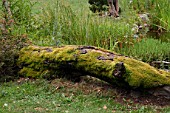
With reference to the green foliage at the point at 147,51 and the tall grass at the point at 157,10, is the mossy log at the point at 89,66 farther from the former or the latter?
the tall grass at the point at 157,10

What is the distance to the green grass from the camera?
18.7 ft

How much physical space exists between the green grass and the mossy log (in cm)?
26

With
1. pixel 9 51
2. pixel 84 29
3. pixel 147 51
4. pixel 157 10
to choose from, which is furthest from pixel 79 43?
pixel 157 10

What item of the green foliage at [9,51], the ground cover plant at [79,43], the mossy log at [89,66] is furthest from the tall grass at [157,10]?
the green foliage at [9,51]

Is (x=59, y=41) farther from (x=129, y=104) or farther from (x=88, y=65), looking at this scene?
(x=129, y=104)

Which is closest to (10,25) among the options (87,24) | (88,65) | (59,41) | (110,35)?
(59,41)

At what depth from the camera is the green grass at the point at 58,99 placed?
224 inches

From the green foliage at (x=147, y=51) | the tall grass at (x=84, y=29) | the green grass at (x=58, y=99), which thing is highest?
the tall grass at (x=84, y=29)

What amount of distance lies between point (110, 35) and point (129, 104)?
300 centimetres

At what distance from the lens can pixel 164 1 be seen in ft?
34.8

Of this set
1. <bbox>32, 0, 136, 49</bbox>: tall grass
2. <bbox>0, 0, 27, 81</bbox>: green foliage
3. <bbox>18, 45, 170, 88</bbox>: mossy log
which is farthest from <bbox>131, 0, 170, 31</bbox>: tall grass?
<bbox>0, 0, 27, 81</bbox>: green foliage

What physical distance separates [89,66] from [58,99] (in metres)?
0.81

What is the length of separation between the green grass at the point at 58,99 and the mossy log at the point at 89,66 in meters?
0.26

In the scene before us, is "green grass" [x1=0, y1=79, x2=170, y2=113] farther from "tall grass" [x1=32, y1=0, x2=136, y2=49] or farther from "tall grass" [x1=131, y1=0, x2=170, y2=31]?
"tall grass" [x1=131, y1=0, x2=170, y2=31]
